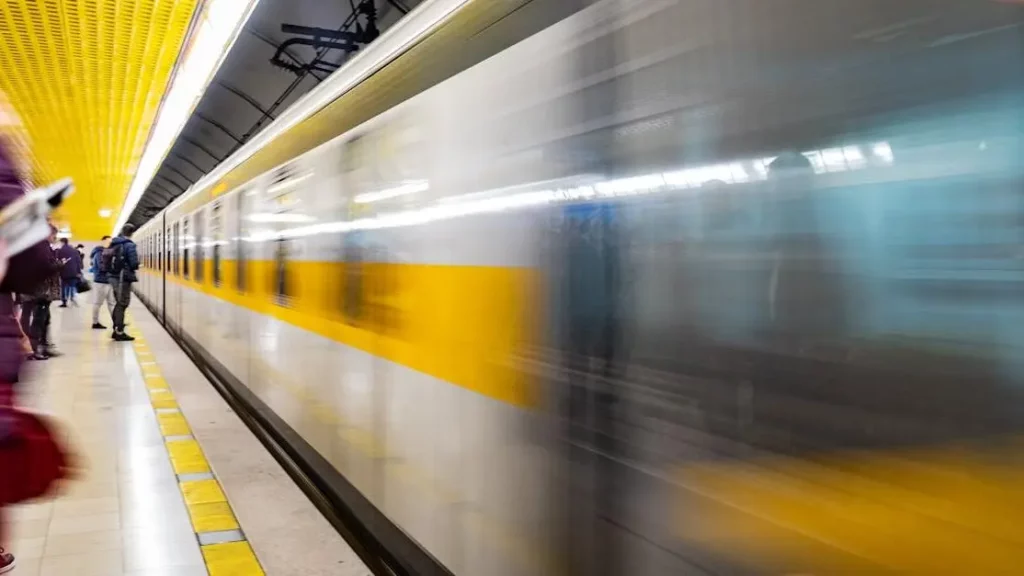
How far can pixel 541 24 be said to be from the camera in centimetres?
213

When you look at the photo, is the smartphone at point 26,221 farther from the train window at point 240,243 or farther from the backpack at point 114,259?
the backpack at point 114,259

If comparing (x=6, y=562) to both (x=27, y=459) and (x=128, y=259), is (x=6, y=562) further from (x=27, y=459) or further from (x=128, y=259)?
(x=128, y=259)

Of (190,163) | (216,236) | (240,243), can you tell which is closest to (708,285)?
(240,243)

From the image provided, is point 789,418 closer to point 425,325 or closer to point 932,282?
point 932,282

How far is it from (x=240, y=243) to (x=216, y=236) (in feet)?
5.37

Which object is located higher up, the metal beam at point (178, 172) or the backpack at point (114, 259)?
the metal beam at point (178, 172)

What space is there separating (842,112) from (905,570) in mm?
705

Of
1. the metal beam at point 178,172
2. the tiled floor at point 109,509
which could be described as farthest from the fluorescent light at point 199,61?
the metal beam at point 178,172

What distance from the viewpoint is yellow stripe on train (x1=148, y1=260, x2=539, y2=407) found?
2236mm

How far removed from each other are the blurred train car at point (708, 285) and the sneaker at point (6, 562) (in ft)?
5.99

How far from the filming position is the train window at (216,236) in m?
7.91

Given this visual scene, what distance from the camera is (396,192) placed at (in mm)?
3150

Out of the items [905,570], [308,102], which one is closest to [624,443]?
[905,570]

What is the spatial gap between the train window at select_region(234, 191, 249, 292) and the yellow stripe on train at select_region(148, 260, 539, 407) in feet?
7.96
